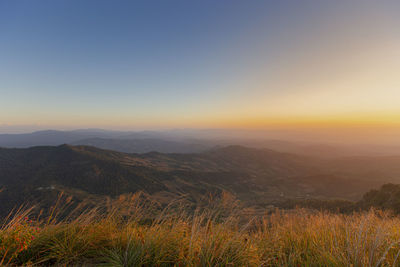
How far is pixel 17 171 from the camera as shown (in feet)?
217

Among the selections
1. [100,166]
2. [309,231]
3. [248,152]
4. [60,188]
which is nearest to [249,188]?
[100,166]

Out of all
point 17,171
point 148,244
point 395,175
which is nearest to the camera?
point 148,244

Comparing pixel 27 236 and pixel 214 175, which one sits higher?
pixel 27 236

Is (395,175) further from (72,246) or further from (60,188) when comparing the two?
(60,188)

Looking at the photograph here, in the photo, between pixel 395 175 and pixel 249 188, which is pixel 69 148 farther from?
pixel 395 175

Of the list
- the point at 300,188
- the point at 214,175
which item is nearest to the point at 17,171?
the point at 214,175

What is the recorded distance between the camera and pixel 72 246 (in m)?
2.42

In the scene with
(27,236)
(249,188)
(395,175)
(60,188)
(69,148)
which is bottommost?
(395,175)

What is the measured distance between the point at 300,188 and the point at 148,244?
320 ft

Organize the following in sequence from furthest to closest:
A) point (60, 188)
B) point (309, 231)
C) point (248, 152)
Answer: point (248, 152) < point (60, 188) < point (309, 231)

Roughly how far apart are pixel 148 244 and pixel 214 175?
9099cm

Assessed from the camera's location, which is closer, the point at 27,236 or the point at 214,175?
the point at 27,236

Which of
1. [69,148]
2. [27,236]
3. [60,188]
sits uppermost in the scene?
[27,236]

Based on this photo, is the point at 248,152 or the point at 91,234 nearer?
the point at 91,234
